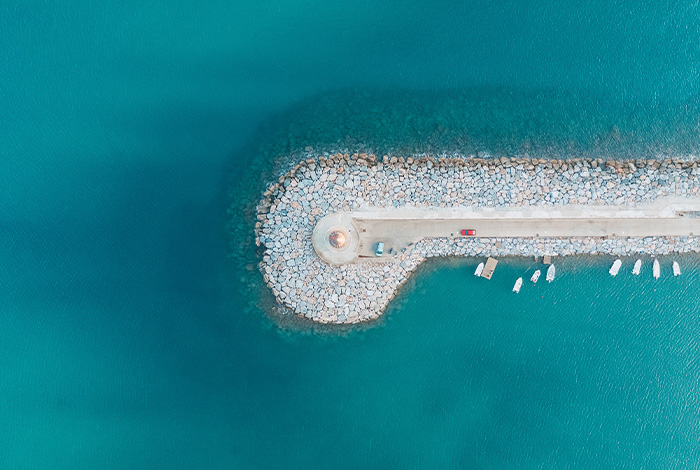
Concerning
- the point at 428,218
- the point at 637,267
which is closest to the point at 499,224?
the point at 428,218

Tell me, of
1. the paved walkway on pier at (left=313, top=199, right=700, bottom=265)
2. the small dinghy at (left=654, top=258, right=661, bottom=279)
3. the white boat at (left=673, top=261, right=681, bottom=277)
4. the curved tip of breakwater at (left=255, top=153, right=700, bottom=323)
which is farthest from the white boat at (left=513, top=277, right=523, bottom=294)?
the white boat at (left=673, top=261, right=681, bottom=277)

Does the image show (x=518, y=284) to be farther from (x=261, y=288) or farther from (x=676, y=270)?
(x=261, y=288)

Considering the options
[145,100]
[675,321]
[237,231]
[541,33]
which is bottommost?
[675,321]

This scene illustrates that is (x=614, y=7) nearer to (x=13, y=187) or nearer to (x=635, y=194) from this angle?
(x=635, y=194)

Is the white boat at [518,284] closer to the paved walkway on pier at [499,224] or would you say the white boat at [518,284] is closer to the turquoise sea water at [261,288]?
the turquoise sea water at [261,288]

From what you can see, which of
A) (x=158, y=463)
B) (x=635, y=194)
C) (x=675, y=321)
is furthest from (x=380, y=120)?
(x=158, y=463)

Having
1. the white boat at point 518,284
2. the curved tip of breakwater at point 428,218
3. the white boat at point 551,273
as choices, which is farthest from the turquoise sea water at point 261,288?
the curved tip of breakwater at point 428,218

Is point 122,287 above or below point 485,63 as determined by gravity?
below

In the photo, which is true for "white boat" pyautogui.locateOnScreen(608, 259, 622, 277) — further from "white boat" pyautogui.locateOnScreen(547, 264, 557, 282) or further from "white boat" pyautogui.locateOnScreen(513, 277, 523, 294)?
"white boat" pyautogui.locateOnScreen(513, 277, 523, 294)
